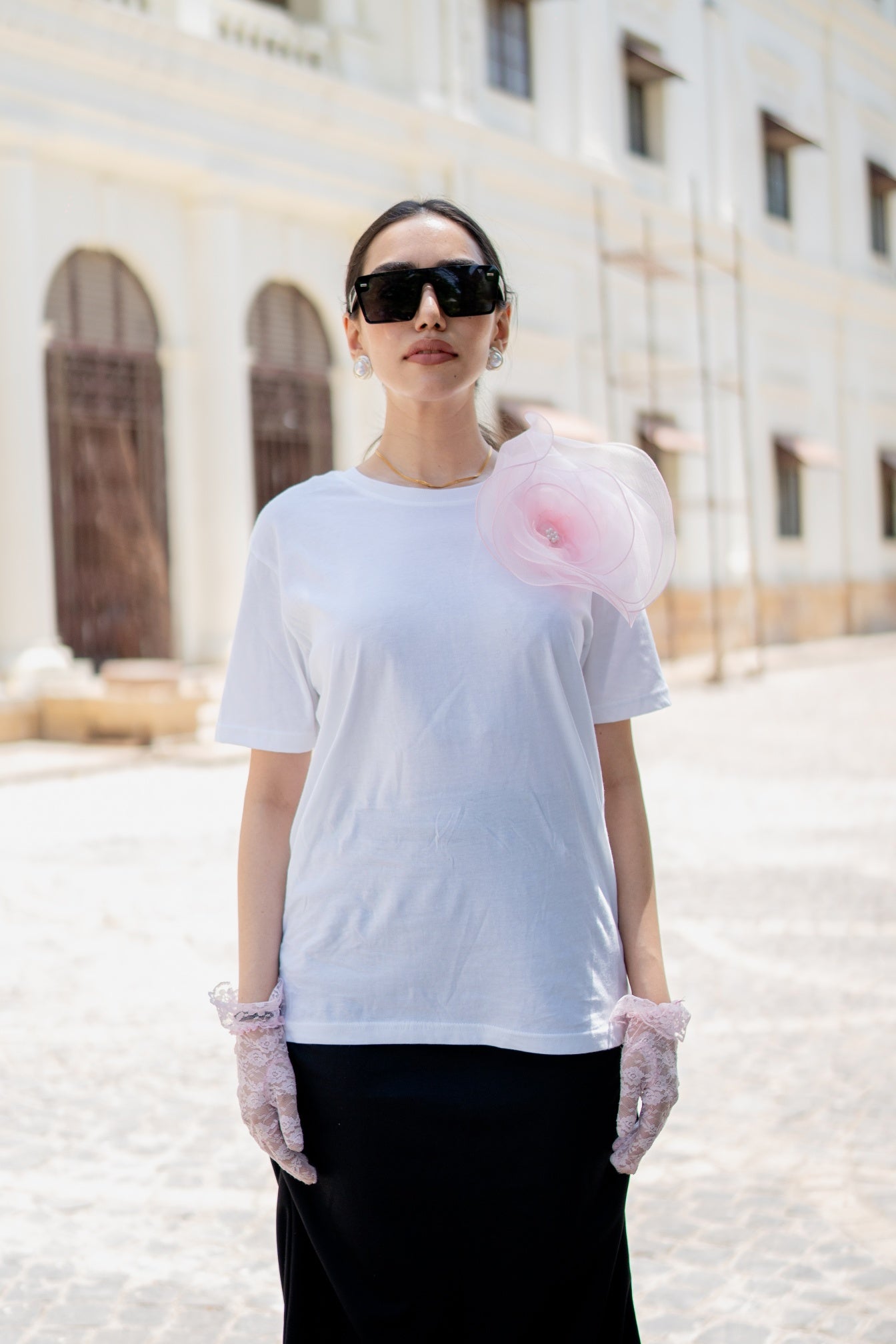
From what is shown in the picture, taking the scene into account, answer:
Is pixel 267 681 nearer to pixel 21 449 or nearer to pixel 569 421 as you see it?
pixel 21 449

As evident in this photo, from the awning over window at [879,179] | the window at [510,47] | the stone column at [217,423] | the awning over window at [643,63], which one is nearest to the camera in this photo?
the stone column at [217,423]

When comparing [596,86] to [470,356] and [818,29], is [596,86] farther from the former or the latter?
[470,356]

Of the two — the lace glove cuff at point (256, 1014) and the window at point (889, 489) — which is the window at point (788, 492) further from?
the lace glove cuff at point (256, 1014)

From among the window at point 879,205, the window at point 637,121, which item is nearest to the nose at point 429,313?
the window at point 637,121

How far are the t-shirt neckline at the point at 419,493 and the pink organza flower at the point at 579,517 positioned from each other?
5cm

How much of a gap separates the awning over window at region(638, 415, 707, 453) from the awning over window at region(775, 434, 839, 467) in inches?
136

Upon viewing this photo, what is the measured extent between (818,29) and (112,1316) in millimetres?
26441

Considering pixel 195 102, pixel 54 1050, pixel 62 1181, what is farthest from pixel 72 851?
pixel 195 102

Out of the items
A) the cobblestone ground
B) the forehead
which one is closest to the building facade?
the cobblestone ground

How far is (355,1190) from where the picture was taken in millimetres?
1752

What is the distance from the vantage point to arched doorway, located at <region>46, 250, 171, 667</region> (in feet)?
43.6

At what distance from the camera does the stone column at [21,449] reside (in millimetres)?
12242

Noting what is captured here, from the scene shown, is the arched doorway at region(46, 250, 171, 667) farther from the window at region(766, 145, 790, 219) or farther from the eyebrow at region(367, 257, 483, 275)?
the window at region(766, 145, 790, 219)

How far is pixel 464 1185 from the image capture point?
1729mm
